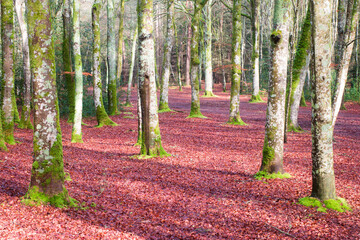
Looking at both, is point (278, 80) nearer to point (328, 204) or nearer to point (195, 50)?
point (328, 204)

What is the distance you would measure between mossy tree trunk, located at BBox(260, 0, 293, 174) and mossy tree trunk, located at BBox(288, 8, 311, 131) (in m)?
6.05

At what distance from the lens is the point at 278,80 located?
6.48 metres

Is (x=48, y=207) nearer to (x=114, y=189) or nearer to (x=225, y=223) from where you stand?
(x=114, y=189)

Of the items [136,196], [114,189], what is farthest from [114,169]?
[136,196]

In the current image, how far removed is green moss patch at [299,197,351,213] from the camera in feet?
16.8

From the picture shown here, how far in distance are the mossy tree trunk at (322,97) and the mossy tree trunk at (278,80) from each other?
57.2 inches

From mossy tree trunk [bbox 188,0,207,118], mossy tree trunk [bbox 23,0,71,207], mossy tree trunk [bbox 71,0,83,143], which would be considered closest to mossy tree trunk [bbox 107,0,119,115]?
mossy tree trunk [bbox 188,0,207,118]

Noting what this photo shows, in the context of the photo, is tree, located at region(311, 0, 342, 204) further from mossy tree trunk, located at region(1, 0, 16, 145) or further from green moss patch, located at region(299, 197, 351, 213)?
mossy tree trunk, located at region(1, 0, 16, 145)

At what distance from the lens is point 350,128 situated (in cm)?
1503

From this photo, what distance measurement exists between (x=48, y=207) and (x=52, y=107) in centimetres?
153

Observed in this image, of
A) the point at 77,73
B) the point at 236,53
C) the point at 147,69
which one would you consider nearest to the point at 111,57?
the point at 236,53

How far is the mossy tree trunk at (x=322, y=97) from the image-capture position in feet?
15.9

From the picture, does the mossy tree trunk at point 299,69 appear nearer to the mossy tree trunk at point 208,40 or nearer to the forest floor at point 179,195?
the forest floor at point 179,195

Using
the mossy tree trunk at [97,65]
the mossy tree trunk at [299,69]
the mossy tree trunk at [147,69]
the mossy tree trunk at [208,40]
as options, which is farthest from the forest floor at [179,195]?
the mossy tree trunk at [208,40]
